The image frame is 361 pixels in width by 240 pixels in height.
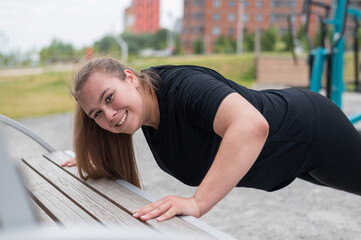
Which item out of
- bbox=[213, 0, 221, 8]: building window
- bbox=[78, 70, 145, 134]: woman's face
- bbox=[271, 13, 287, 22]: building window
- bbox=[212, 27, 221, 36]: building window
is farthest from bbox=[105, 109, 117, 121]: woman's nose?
bbox=[271, 13, 287, 22]: building window

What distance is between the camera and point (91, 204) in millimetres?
1357

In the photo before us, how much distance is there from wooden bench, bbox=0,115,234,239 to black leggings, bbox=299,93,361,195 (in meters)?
0.71

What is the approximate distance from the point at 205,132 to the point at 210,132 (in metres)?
0.02

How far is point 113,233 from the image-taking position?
1.26 ft

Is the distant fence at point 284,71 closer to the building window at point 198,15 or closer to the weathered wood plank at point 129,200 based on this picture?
the weathered wood plank at point 129,200

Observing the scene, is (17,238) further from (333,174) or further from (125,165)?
(333,174)

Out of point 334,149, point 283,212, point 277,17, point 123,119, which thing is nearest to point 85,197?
point 123,119

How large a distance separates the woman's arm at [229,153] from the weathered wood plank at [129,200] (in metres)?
0.04

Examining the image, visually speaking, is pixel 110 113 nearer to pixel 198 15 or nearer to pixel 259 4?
pixel 198 15

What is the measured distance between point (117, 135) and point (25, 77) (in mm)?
14520

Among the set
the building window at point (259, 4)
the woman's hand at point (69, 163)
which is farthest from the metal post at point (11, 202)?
the building window at point (259, 4)

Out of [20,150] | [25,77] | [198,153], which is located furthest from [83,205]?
[25,77]

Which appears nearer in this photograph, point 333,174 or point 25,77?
point 333,174

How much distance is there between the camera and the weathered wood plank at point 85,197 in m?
1.18
